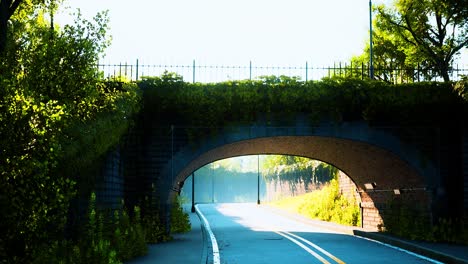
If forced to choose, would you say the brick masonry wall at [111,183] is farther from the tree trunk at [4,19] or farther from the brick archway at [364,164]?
the tree trunk at [4,19]

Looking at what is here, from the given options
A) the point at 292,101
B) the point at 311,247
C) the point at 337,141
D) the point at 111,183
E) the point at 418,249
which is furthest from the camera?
the point at 337,141

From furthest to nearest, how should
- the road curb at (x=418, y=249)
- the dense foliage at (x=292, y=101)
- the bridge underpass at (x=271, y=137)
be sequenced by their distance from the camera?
1. the bridge underpass at (x=271, y=137)
2. the dense foliage at (x=292, y=101)
3. the road curb at (x=418, y=249)

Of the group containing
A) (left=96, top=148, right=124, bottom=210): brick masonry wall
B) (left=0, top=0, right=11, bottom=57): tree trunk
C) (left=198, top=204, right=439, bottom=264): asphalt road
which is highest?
(left=0, top=0, right=11, bottom=57): tree trunk

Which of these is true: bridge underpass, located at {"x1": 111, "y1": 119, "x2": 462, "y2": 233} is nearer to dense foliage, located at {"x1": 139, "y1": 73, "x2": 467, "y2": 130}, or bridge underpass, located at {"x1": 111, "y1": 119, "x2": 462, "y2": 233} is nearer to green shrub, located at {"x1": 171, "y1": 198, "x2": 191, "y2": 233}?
dense foliage, located at {"x1": 139, "y1": 73, "x2": 467, "y2": 130}

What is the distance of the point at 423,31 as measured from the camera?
3017cm

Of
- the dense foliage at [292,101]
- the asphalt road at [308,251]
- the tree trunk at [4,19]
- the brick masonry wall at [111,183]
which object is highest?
the tree trunk at [4,19]

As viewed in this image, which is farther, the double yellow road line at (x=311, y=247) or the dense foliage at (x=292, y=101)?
the dense foliage at (x=292, y=101)

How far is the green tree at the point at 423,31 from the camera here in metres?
28.7

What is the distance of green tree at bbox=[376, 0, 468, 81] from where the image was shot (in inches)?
1131

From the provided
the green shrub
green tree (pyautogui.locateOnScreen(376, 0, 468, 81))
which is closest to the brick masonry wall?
the green shrub

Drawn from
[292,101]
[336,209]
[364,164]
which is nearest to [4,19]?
[292,101]

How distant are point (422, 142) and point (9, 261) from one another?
15.0m

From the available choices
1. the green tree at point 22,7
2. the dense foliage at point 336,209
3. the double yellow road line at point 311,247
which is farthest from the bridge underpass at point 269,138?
the dense foliage at point 336,209

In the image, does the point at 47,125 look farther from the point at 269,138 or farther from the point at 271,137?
the point at 269,138
